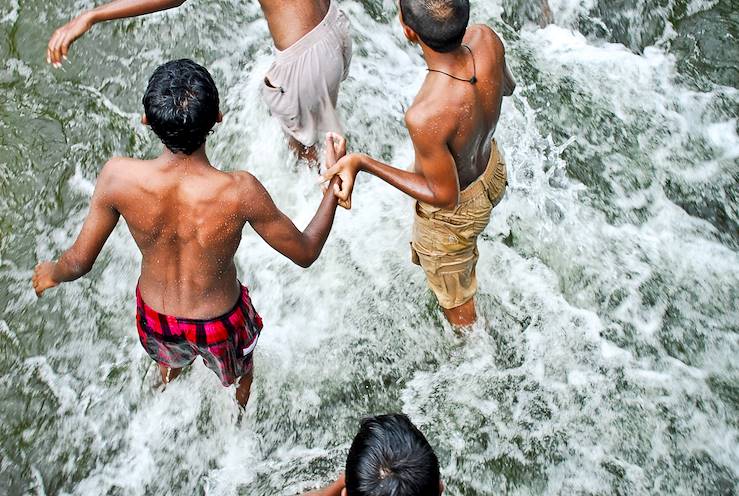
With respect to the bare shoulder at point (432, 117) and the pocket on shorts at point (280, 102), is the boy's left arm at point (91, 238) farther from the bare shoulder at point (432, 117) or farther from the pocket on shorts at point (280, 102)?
the pocket on shorts at point (280, 102)

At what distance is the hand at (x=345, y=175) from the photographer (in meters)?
2.67

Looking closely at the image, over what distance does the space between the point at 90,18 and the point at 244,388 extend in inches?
67.9

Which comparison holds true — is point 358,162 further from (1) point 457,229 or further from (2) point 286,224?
(1) point 457,229

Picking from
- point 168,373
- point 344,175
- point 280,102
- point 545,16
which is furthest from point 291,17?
point 545,16

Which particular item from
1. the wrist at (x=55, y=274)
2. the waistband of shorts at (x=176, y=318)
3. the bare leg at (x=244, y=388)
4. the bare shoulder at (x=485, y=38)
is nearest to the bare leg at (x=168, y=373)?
the bare leg at (x=244, y=388)

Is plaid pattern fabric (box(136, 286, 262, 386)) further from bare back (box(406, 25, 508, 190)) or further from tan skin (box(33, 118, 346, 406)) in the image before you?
bare back (box(406, 25, 508, 190))

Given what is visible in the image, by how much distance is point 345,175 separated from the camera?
2.68 m

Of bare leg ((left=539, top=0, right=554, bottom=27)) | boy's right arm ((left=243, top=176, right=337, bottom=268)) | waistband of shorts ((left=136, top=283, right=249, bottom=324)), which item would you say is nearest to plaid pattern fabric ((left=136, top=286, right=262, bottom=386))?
waistband of shorts ((left=136, top=283, right=249, bottom=324))

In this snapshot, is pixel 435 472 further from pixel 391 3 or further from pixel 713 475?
pixel 391 3

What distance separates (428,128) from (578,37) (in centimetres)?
283

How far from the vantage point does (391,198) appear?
4348 mm

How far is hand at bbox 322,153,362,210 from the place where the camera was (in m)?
2.67

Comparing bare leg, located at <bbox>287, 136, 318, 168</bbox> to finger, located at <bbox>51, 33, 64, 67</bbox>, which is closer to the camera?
finger, located at <bbox>51, 33, 64, 67</bbox>

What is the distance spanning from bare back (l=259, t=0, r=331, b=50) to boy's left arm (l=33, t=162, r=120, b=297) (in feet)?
4.01
